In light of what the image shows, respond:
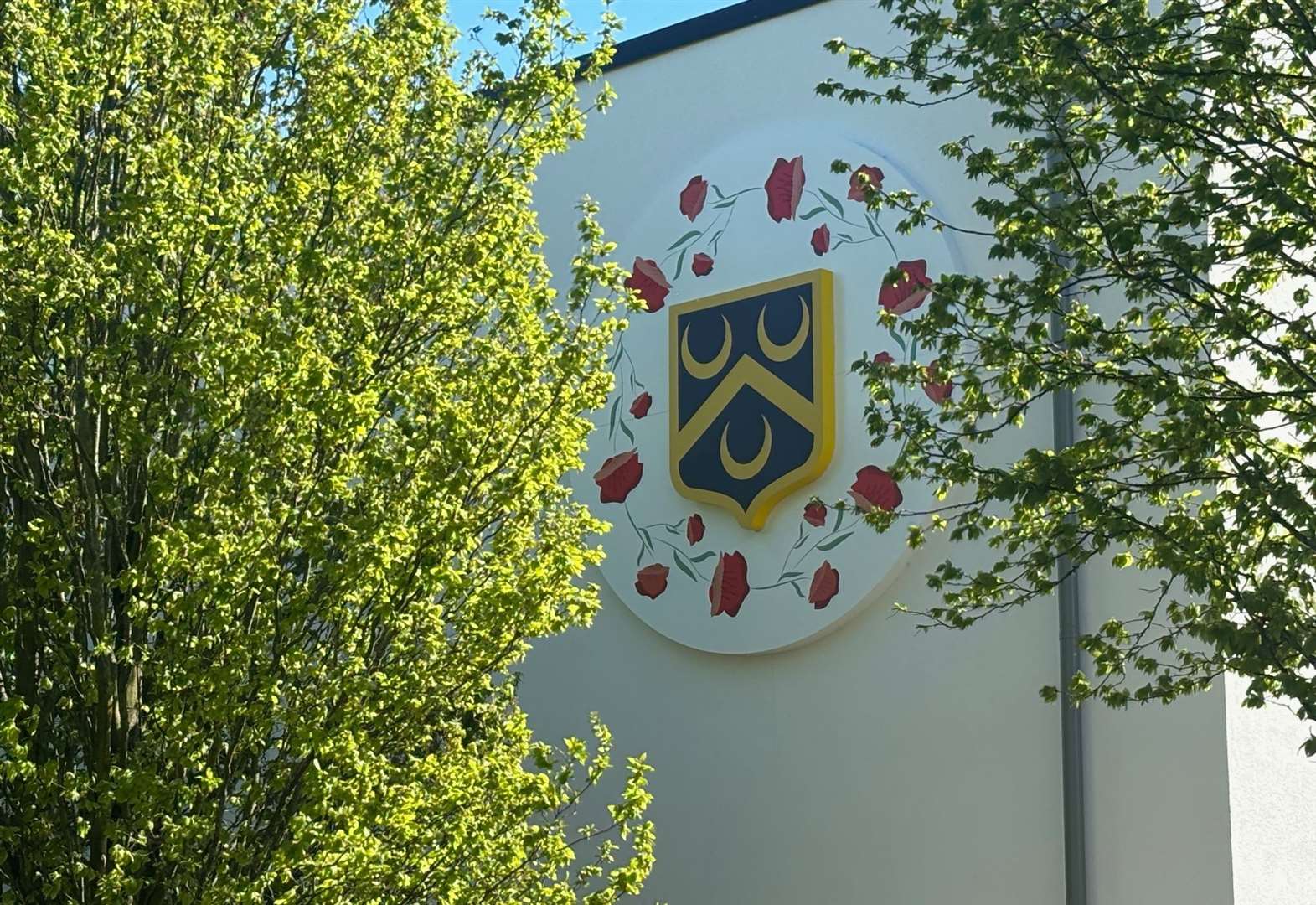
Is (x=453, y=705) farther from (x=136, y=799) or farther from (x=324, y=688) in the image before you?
(x=136, y=799)

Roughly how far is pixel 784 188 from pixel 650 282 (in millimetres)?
886

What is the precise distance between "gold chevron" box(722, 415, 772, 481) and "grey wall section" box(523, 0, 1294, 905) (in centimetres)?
38

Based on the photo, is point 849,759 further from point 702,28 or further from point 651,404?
point 702,28

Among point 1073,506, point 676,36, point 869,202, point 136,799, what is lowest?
point 136,799

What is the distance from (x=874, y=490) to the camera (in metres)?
7.01

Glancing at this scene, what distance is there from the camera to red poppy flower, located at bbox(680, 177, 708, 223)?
7965mm

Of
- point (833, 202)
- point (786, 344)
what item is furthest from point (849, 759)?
point (833, 202)

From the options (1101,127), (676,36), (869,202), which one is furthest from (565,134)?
(676,36)

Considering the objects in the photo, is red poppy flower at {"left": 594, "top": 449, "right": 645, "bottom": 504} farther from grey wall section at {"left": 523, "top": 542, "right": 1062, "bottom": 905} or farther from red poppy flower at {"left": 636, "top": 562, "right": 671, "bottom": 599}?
grey wall section at {"left": 523, "top": 542, "right": 1062, "bottom": 905}

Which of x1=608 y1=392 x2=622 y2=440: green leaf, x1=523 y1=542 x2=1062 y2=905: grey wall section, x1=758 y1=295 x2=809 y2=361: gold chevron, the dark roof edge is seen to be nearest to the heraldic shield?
x1=758 y1=295 x2=809 y2=361: gold chevron

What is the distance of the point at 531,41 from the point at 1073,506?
7.26ft

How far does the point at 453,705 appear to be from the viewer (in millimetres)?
4855

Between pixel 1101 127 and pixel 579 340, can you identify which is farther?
pixel 579 340

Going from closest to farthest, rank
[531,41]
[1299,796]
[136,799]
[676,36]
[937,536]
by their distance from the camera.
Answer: [136,799] < [531,41] < [1299,796] < [937,536] < [676,36]
